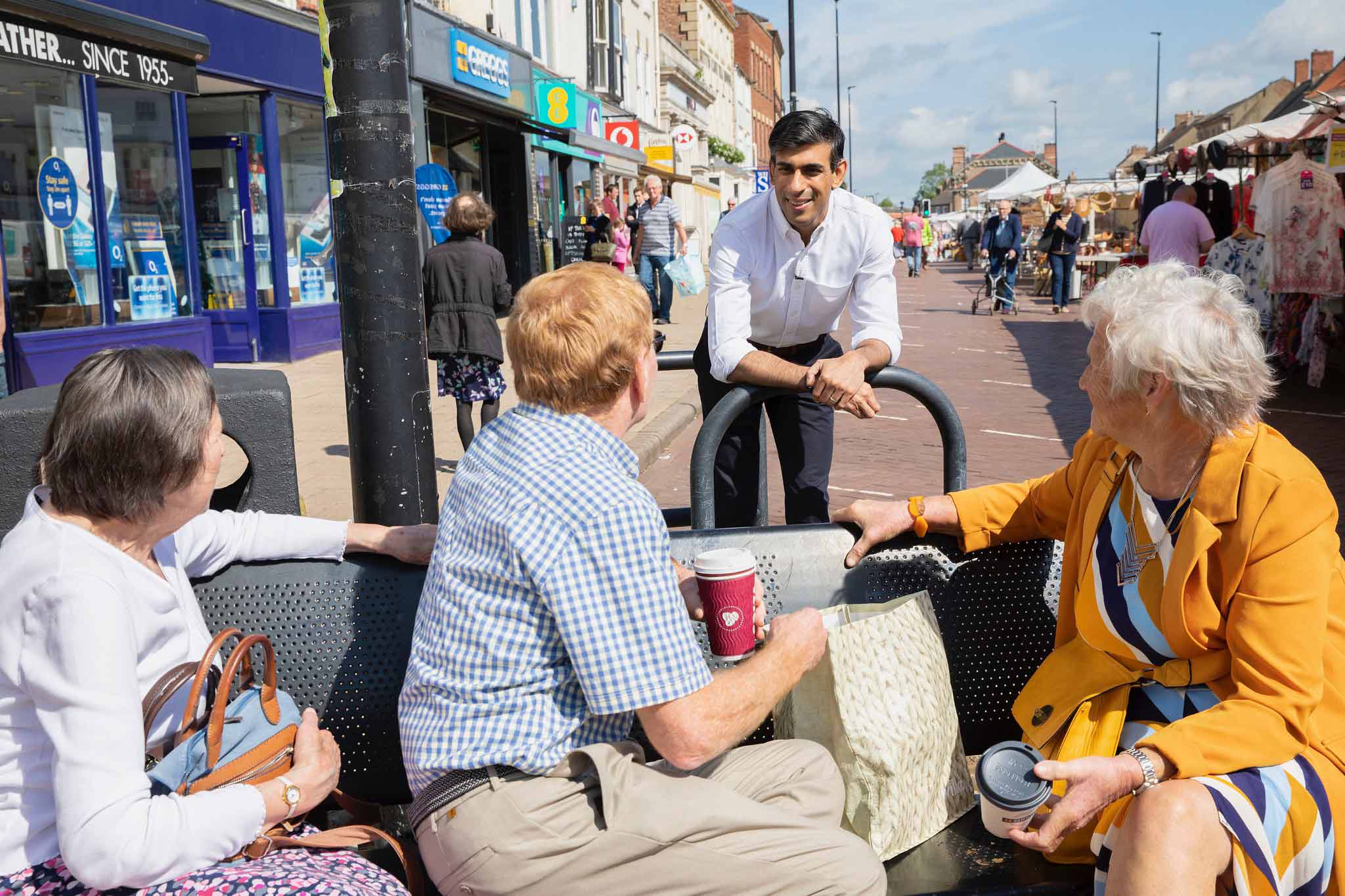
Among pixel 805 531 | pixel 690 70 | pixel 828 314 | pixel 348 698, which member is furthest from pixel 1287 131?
pixel 690 70

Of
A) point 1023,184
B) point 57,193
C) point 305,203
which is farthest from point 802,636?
point 1023,184

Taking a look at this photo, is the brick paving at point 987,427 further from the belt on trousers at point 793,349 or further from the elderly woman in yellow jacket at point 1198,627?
the elderly woman in yellow jacket at point 1198,627

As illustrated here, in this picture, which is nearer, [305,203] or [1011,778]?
[1011,778]

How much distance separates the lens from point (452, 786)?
1.93 meters

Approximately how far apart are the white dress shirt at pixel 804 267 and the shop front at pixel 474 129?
11.2m

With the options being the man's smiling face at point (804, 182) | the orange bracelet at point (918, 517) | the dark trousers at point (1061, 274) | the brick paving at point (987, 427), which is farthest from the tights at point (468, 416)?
the dark trousers at point (1061, 274)

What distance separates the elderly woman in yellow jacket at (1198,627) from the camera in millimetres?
2021

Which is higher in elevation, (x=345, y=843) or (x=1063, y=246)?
(x=1063, y=246)

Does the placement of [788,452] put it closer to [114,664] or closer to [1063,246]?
[114,664]

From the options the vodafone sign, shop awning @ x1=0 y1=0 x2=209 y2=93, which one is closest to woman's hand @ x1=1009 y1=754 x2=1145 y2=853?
shop awning @ x1=0 y1=0 x2=209 y2=93

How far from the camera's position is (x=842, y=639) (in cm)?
220

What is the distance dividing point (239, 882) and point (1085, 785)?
139 centimetres

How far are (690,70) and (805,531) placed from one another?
4861cm

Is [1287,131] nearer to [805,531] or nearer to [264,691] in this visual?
[805,531]
